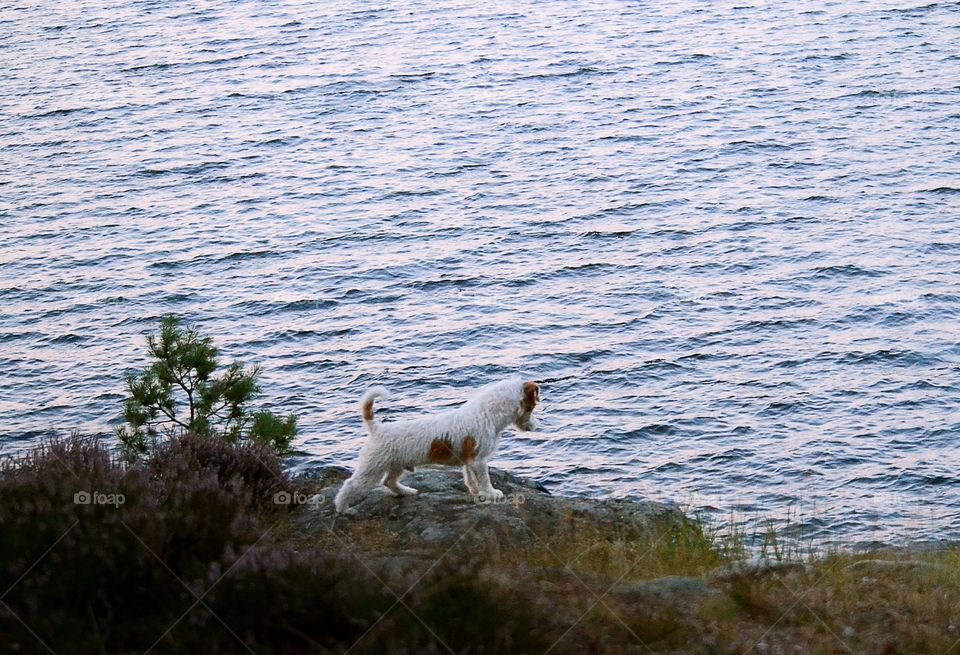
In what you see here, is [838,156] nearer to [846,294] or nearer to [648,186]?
[648,186]

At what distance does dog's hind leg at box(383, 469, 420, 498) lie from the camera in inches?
417

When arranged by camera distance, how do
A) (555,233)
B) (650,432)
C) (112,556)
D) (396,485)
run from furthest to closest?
(555,233)
(650,432)
(396,485)
(112,556)

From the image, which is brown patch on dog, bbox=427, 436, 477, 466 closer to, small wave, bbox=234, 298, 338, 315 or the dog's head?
the dog's head

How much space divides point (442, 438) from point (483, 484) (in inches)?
26.9

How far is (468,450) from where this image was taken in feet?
33.5

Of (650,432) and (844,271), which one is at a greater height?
(844,271)

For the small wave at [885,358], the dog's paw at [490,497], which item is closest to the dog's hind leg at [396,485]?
the dog's paw at [490,497]

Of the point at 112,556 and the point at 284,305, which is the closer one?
the point at 112,556

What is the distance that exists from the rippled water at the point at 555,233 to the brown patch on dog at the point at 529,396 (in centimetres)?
630

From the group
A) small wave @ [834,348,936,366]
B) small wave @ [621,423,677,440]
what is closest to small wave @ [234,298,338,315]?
small wave @ [621,423,677,440]

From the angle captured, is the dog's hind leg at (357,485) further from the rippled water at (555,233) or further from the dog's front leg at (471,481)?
the rippled water at (555,233)

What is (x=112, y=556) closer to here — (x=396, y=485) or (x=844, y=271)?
(x=396, y=485)

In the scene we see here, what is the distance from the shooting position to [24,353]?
77.3 feet

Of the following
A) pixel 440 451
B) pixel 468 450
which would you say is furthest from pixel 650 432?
pixel 440 451
